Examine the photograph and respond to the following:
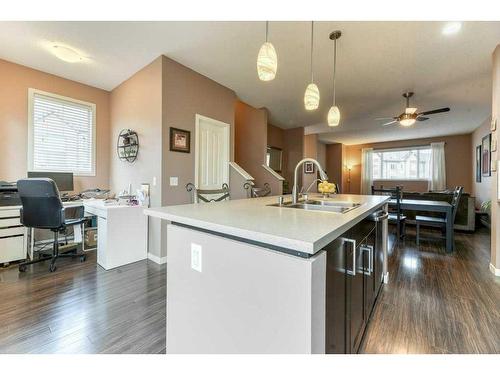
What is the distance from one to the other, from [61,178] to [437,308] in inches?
188

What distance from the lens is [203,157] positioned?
12.2 feet

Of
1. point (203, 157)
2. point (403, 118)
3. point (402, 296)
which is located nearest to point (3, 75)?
point (203, 157)

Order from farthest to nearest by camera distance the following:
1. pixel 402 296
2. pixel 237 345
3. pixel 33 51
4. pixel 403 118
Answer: pixel 403 118
pixel 33 51
pixel 402 296
pixel 237 345

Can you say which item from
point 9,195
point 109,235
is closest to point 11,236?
point 9,195

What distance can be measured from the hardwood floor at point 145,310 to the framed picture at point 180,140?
1.57 metres

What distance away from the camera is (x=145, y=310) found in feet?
6.26

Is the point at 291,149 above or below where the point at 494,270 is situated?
above

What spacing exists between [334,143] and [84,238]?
912cm

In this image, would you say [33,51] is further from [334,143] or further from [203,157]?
[334,143]

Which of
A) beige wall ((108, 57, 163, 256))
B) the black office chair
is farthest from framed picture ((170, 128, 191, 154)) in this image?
the black office chair

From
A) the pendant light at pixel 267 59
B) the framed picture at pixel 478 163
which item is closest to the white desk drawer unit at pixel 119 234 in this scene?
the pendant light at pixel 267 59

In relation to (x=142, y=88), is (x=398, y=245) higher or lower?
lower

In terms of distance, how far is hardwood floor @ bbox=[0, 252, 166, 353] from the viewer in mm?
Result: 1510

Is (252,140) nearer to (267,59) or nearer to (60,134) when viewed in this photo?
(60,134)
